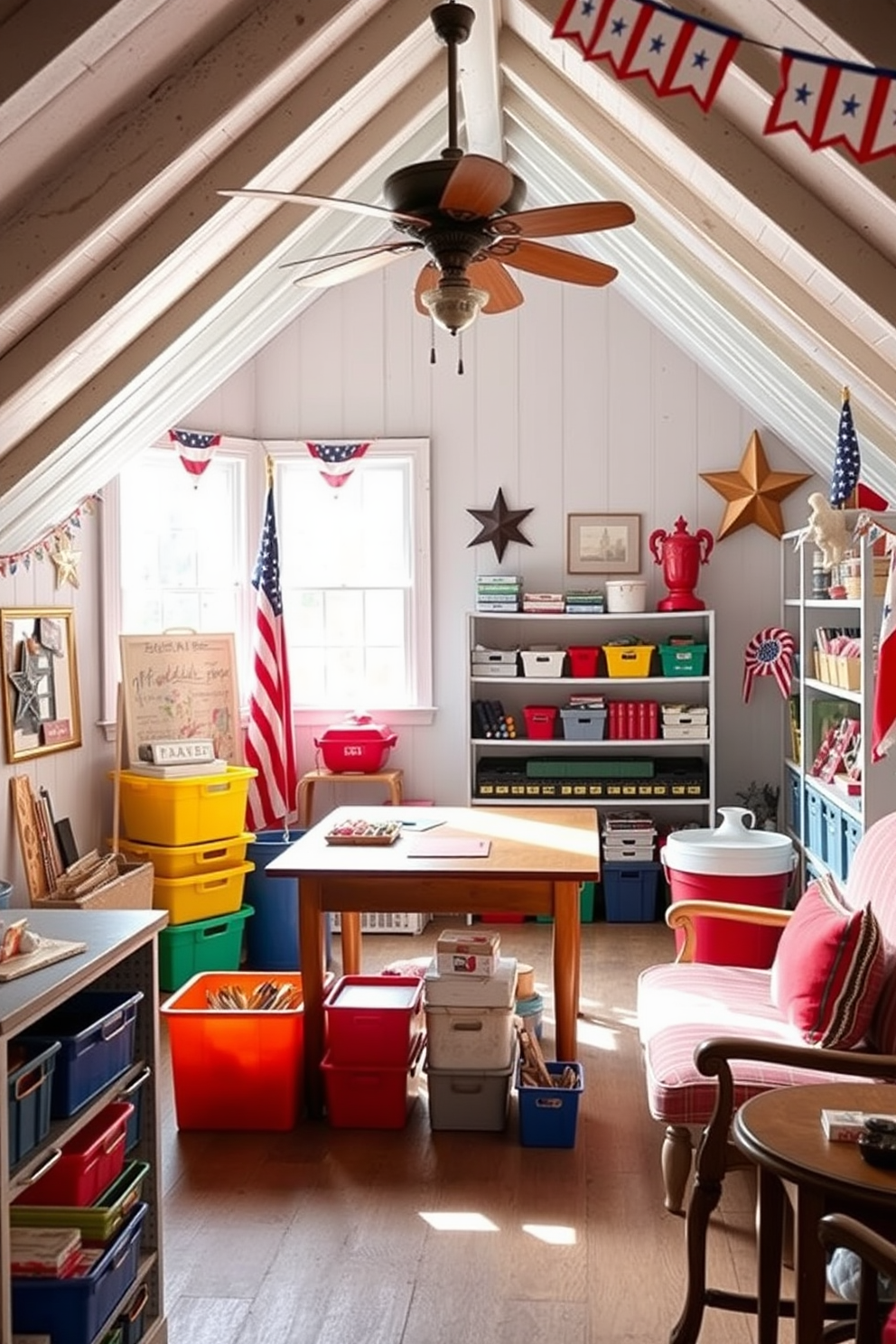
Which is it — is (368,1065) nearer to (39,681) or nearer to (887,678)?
(887,678)

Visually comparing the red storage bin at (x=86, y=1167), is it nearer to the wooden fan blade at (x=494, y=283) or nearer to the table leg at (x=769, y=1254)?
the table leg at (x=769, y=1254)

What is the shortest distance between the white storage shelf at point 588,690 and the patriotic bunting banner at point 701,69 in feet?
14.8

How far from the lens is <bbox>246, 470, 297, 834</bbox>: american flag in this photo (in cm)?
608

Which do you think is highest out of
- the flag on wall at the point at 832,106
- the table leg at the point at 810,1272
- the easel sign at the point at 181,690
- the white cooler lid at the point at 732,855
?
the flag on wall at the point at 832,106

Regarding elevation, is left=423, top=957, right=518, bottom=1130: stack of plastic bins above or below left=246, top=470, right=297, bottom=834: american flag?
below

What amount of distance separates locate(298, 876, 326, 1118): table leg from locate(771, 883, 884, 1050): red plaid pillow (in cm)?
143

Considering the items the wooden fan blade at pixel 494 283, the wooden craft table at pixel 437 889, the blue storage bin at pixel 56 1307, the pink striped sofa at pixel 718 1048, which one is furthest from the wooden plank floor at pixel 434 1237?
the wooden fan blade at pixel 494 283

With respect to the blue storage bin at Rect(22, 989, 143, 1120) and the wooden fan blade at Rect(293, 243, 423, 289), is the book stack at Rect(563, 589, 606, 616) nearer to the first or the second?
the wooden fan blade at Rect(293, 243, 423, 289)

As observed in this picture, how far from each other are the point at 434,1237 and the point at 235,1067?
3.02 feet

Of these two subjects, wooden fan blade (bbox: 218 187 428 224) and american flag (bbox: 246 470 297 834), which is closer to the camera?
wooden fan blade (bbox: 218 187 428 224)

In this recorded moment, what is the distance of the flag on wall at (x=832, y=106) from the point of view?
1.64 metres

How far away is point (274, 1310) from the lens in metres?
2.77

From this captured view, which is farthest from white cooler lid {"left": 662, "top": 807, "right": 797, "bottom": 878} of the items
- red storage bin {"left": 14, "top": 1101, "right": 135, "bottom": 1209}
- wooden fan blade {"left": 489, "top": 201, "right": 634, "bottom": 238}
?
red storage bin {"left": 14, "top": 1101, "right": 135, "bottom": 1209}

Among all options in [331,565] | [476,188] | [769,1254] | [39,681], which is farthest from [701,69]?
[331,565]
